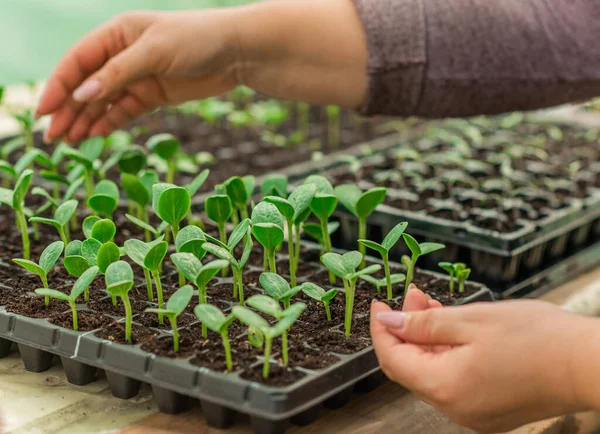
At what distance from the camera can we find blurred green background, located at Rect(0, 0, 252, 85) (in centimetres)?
206

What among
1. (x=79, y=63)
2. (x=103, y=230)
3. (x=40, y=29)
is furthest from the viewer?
(x=40, y=29)

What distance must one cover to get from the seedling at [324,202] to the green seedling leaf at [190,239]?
18 centimetres

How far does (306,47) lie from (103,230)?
0.59m

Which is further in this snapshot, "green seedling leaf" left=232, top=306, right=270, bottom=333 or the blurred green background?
the blurred green background

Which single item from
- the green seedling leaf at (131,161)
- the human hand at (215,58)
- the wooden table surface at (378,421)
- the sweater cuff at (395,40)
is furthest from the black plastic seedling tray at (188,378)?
the sweater cuff at (395,40)

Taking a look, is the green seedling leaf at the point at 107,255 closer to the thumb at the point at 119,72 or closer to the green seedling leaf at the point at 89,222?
the green seedling leaf at the point at 89,222

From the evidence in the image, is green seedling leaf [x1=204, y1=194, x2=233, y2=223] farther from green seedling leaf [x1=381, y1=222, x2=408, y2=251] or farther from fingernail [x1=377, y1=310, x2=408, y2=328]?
fingernail [x1=377, y1=310, x2=408, y2=328]

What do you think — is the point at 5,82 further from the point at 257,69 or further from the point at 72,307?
the point at 72,307

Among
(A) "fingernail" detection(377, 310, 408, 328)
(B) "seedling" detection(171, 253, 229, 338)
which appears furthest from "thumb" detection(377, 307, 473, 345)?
(B) "seedling" detection(171, 253, 229, 338)

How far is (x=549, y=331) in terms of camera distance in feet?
2.70

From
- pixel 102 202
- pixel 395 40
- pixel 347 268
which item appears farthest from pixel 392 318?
pixel 395 40

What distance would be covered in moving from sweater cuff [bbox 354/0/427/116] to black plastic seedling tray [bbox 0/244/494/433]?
26.6 inches

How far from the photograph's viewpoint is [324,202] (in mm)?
1161

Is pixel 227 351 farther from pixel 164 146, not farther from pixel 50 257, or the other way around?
pixel 164 146
